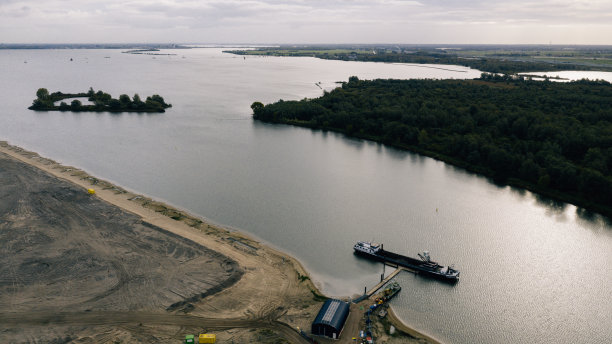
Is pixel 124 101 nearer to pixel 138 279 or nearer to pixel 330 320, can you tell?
pixel 138 279

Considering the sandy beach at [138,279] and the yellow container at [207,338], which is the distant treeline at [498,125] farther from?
the yellow container at [207,338]

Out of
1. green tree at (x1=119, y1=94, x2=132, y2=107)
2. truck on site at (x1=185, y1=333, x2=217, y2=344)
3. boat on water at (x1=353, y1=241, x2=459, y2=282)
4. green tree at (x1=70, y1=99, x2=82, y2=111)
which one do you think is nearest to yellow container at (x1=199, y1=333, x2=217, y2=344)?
truck on site at (x1=185, y1=333, x2=217, y2=344)

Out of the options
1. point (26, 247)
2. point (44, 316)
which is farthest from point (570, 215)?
point (26, 247)

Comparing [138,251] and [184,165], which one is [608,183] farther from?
[184,165]

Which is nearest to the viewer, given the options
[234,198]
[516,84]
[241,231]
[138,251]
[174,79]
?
[138,251]

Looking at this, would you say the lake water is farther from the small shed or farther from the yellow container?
the yellow container

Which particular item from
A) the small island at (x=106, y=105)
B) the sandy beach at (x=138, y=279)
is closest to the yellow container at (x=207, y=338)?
the sandy beach at (x=138, y=279)
